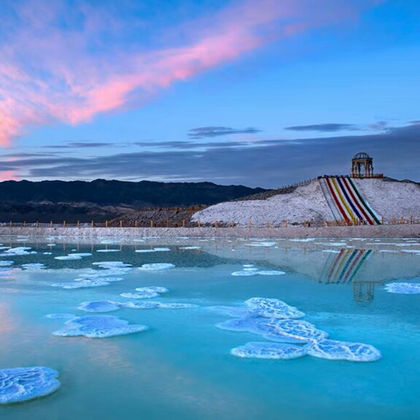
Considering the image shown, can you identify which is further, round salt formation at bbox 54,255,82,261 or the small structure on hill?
the small structure on hill

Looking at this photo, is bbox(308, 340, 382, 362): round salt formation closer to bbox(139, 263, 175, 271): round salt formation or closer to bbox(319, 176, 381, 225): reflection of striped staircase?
bbox(139, 263, 175, 271): round salt formation

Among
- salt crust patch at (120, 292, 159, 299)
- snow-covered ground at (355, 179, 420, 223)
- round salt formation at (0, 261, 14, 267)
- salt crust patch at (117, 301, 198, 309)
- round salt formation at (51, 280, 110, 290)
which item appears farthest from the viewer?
snow-covered ground at (355, 179, 420, 223)

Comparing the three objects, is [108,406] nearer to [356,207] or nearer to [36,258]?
[36,258]

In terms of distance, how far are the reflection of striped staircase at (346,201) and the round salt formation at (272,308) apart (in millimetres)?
27850

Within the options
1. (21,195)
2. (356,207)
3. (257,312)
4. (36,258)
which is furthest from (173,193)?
(257,312)

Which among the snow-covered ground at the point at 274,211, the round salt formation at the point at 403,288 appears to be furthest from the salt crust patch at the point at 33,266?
the snow-covered ground at the point at 274,211

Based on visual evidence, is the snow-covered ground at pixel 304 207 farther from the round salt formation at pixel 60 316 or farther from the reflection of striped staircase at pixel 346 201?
the round salt formation at pixel 60 316

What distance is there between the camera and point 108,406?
4.94 metres

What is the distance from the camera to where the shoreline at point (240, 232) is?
1284 inches

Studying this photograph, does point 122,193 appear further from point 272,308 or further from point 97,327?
point 97,327

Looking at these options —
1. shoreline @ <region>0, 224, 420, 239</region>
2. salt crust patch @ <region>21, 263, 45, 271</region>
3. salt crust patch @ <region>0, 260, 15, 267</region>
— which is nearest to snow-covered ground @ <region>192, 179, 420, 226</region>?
shoreline @ <region>0, 224, 420, 239</region>

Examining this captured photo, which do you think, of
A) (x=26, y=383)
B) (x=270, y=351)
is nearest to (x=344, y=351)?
(x=270, y=351)

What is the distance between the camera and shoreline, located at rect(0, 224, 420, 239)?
32625mm

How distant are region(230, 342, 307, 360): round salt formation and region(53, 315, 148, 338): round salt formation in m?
1.94
